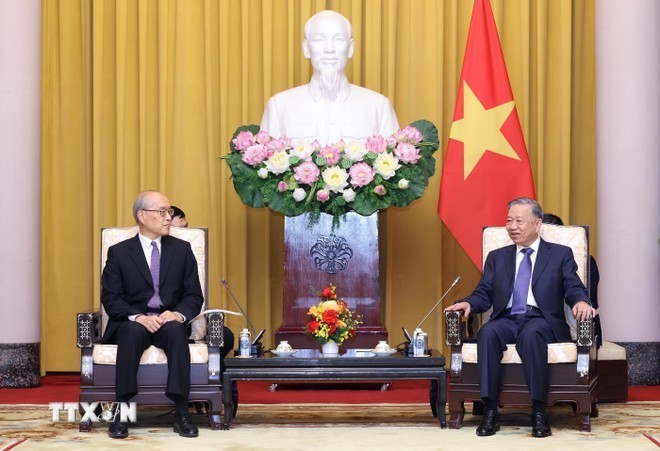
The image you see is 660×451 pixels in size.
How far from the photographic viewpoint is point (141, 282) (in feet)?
19.3

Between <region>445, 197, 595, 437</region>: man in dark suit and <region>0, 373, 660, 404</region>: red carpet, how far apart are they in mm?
1086

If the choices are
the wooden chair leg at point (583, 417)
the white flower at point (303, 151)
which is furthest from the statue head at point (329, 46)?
the wooden chair leg at point (583, 417)

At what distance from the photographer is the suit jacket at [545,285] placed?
5.77 metres

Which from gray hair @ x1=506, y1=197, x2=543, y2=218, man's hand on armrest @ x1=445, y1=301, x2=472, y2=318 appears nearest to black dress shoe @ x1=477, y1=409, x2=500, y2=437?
man's hand on armrest @ x1=445, y1=301, x2=472, y2=318

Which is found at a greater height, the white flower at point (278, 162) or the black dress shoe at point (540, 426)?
the white flower at point (278, 162)

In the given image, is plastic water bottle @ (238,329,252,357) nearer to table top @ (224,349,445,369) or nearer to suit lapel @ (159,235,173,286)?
table top @ (224,349,445,369)

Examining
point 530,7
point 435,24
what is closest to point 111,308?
point 435,24

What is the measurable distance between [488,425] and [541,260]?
975 mm

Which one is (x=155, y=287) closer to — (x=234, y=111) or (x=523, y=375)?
(x=523, y=375)

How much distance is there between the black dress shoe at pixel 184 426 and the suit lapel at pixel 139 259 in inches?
30.9

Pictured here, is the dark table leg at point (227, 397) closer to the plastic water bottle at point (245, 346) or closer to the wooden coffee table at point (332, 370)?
the wooden coffee table at point (332, 370)

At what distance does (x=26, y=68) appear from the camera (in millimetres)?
7855

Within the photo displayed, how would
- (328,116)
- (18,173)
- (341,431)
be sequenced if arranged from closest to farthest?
(341,431), (328,116), (18,173)

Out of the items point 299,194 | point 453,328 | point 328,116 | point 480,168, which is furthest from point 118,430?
point 480,168
